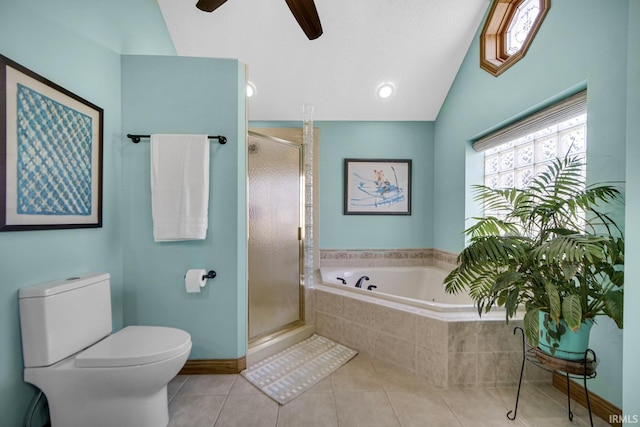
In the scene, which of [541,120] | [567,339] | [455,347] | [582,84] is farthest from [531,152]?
[455,347]

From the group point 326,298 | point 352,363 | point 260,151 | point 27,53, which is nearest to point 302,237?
point 326,298

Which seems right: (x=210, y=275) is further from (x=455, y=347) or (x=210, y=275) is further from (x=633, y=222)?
(x=633, y=222)

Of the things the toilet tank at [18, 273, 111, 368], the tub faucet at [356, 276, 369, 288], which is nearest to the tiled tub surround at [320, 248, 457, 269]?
the tub faucet at [356, 276, 369, 288]

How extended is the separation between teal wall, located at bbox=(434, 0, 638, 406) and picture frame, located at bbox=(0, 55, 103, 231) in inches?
107

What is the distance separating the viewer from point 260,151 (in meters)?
2.09

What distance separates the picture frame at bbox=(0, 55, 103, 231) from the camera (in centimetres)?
112

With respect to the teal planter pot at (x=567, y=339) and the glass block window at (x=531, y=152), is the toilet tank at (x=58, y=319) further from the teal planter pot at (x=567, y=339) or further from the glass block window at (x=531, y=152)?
the glass block window at (x=531, y=152)

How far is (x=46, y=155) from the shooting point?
1280 millimetres

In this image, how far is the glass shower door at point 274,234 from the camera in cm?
205

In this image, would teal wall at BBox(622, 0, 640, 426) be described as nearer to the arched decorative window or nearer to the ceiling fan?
the arched decorative window

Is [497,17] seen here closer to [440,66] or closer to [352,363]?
[440,66]

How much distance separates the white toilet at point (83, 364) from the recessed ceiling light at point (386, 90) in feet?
8.77

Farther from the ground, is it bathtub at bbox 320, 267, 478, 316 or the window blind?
the window blind

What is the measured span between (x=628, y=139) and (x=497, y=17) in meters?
1.70
